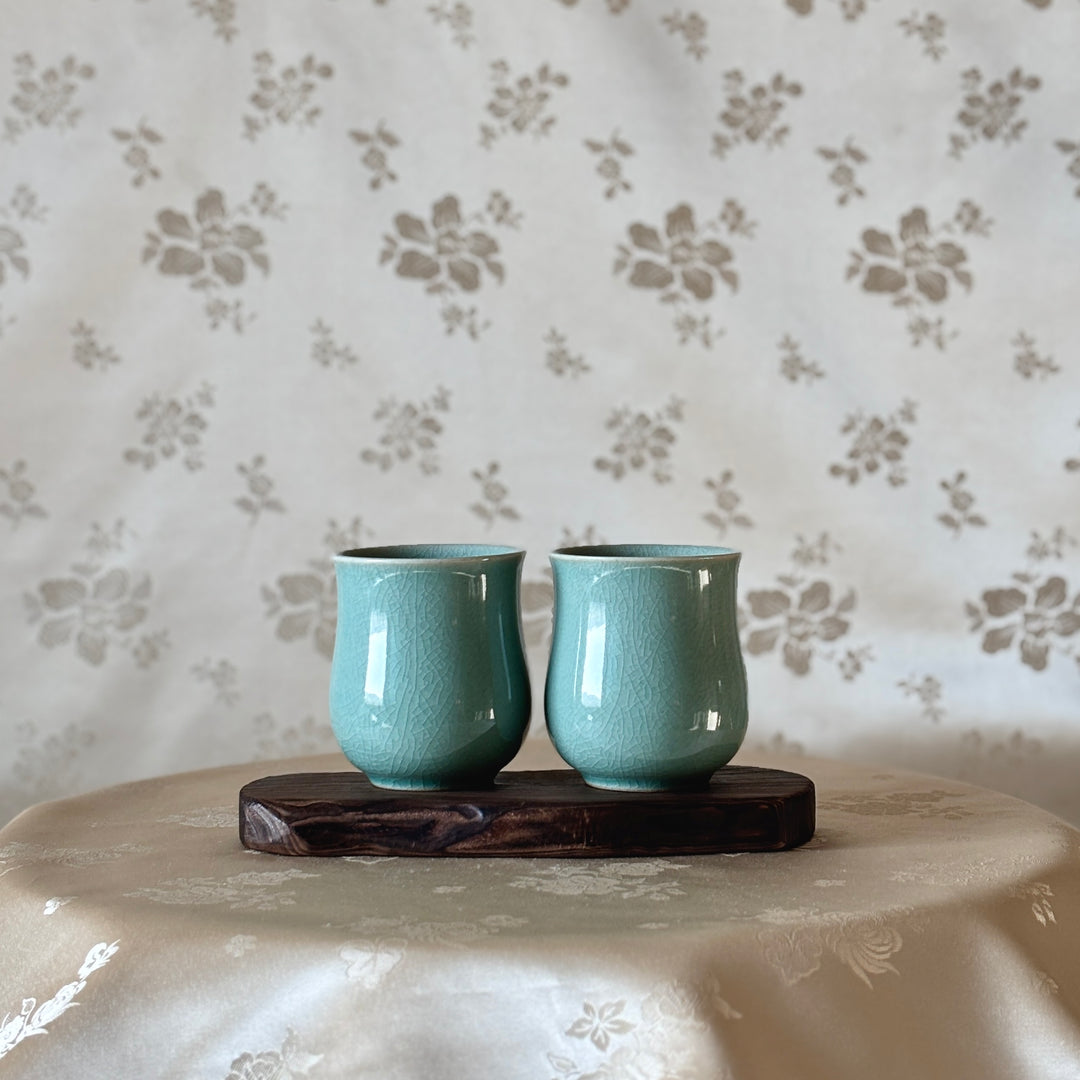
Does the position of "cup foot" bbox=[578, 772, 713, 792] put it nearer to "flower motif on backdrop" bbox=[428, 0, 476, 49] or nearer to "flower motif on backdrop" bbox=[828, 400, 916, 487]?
"flower motif on backdrop" bbox=[828, 400, 916, 487]

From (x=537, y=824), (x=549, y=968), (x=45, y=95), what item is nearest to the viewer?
(x=549, y=968)

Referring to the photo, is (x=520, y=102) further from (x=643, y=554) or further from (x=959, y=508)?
(x=643, y=554)

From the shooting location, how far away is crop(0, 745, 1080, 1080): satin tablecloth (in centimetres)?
69

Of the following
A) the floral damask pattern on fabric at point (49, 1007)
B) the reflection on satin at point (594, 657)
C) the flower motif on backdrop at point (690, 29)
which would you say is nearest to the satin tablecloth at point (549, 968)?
the floral damask pattern on fabric at point (49, 1007)

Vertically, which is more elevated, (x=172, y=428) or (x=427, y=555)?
(x=172, y=428)

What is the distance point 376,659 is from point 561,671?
0.43 ft

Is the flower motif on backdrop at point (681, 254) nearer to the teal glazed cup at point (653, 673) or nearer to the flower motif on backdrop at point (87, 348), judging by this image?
the flower motif on backdrop at point (87, 348)

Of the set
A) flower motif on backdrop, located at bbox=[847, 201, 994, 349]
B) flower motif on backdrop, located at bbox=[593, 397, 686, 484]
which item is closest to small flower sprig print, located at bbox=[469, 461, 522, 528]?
flower motif on backdrop, located at bbox=[593, 397, 686, 484]

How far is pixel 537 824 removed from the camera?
0.88 metres

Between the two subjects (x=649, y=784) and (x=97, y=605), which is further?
(x=97, y=605)

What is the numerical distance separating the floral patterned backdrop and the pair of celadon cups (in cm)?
82

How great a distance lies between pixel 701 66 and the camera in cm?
175

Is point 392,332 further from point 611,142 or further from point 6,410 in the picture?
point 6,410

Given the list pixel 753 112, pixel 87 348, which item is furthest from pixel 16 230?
pixel 753 112
